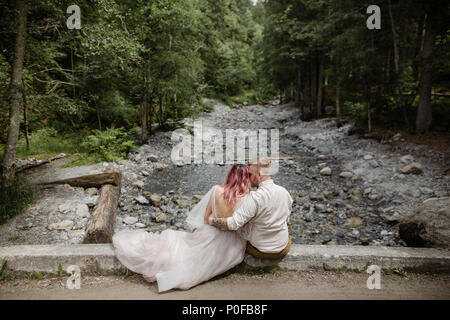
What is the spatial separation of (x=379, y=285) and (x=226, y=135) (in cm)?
1375

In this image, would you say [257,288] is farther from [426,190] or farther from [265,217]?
[426,190]

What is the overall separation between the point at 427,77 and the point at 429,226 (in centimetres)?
808

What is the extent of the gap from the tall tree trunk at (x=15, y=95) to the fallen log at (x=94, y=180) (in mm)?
981

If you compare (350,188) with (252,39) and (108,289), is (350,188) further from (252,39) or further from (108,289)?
(252,39)

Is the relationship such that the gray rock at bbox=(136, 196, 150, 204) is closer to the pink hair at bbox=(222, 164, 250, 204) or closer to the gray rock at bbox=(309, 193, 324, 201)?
the pink hair at bbox=(222, 164, 250, 204)

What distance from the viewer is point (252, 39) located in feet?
149

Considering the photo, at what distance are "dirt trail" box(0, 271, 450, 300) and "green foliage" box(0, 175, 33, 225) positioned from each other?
7.68ft

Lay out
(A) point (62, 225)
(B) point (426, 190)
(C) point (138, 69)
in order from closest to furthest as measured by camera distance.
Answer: (A) point (62, 225) < (B) point (426, 190) < (C) point (138, 69)

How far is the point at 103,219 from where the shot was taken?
4988 millimetres

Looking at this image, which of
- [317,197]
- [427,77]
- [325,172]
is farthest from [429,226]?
[427,77]

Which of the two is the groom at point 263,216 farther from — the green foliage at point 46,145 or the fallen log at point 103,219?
the green foliage at point 46,145

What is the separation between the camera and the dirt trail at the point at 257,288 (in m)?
3.01

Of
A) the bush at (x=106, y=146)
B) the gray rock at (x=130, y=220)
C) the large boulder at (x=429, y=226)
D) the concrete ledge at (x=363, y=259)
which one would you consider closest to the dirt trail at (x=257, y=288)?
the concrete ledge at (x=363, y=259)
